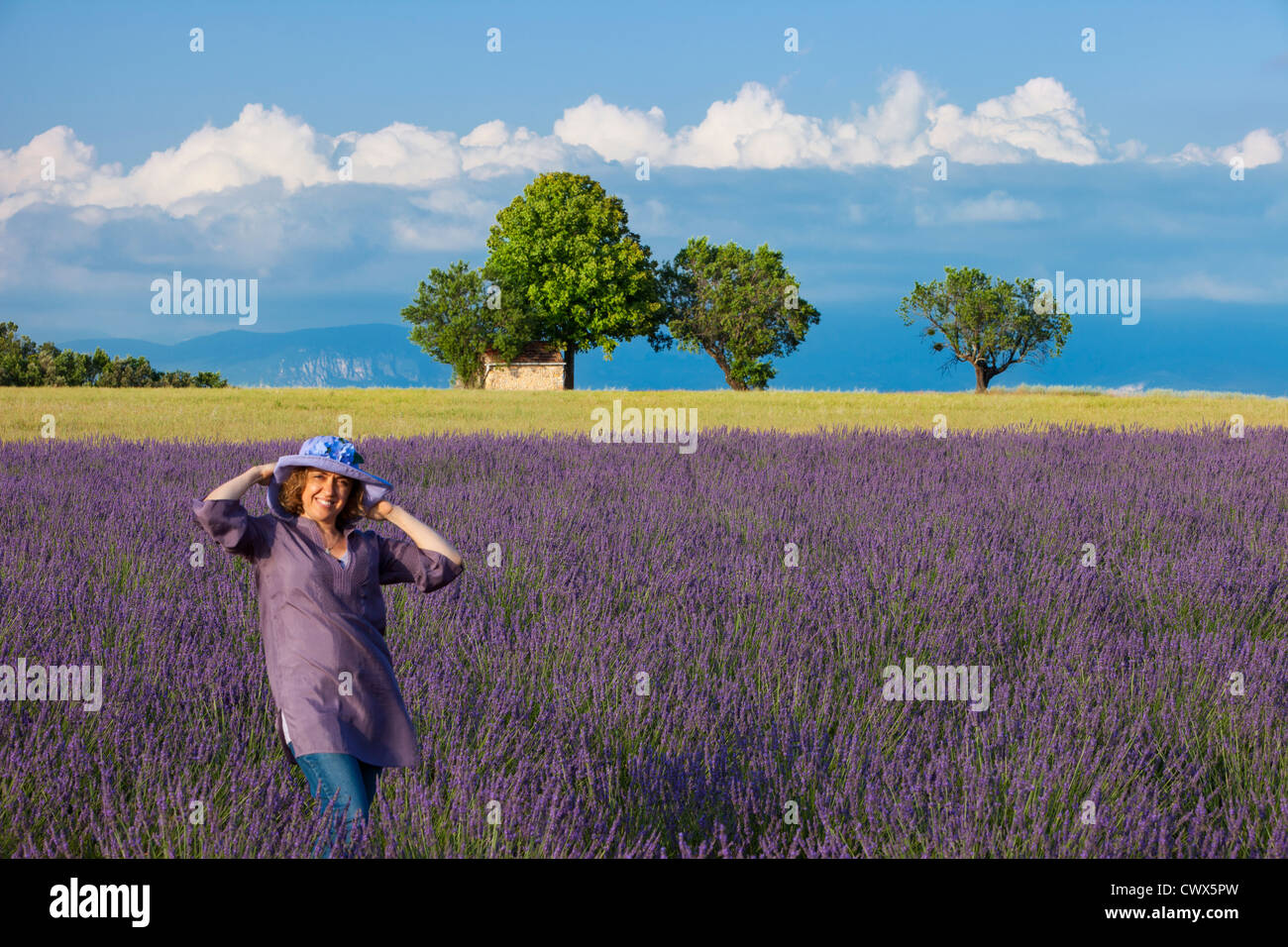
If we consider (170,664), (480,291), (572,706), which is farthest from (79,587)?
(480,291)

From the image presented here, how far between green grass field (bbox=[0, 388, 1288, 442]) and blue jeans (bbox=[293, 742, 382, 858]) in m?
11.9

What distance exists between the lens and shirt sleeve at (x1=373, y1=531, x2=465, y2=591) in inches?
88.7

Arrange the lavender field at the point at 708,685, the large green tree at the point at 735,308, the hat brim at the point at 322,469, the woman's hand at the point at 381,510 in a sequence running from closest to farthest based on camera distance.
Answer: the hat brim at the point at 322,469
the woman's hand at the point at 381,510
the lavender field at the point at 708,685
the large green tree at the point at 735,308

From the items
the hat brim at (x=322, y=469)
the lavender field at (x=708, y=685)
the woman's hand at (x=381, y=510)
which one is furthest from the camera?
the lavender field at (x=708, y=685)

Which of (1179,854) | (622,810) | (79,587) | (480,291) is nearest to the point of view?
(1179,854)

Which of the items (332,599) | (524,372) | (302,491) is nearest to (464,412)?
(302,491)

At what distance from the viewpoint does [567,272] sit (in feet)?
129

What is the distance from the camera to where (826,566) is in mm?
5348

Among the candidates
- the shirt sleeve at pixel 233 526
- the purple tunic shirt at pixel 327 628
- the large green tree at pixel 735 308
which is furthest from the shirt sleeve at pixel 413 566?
the large green tree at pixel 735 308

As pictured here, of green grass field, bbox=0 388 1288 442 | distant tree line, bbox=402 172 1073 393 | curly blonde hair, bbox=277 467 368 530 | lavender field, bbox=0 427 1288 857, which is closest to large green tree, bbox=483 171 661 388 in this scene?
distant tree line, bbox=402 172 1073 393

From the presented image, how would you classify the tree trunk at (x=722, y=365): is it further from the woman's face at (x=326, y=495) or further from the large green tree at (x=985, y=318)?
the woman's face at (x=326, y=495)

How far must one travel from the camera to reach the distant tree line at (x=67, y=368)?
4192 centimetres

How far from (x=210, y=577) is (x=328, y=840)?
120 inches
